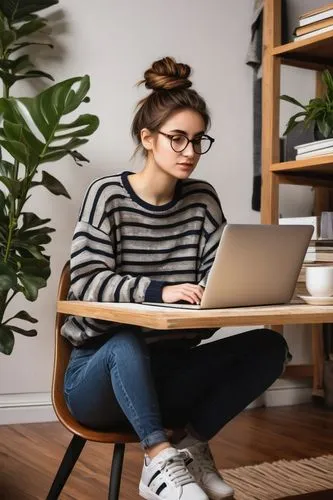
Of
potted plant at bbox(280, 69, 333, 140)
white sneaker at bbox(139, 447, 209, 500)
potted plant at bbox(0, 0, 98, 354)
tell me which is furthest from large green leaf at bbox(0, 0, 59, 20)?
white sneaker at bbox(139, 447, 209, 500)

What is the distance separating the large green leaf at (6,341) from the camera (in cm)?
228

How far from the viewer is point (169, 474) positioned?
1.45 meters

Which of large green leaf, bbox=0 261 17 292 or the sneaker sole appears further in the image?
large green leaf, bbox=0 261 17 292

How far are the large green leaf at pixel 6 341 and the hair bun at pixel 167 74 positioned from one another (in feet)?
3.02

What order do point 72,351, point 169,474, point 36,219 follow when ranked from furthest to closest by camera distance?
1. point 36,219
2. point 72,351
3. point 169,474

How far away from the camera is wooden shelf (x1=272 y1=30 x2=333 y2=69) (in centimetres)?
271

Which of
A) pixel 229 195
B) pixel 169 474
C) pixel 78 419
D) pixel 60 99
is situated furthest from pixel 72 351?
pixel 229 195

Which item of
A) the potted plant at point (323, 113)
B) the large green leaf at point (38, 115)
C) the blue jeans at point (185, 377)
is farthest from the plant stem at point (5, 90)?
the blue jeans at point (185, 377)

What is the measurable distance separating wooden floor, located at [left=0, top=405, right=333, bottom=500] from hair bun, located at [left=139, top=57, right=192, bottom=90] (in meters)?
1.07

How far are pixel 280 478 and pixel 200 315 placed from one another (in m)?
1.13

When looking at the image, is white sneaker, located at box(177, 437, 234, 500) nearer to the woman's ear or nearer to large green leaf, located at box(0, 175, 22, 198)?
the woman's ear

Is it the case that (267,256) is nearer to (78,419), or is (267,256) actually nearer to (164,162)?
(164,162)

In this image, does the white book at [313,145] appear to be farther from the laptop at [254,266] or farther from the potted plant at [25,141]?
the laptop at [254,266]

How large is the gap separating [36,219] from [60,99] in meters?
0.47
